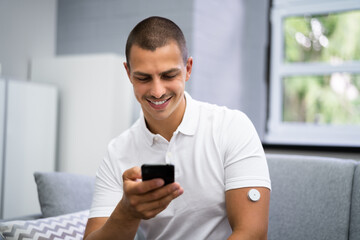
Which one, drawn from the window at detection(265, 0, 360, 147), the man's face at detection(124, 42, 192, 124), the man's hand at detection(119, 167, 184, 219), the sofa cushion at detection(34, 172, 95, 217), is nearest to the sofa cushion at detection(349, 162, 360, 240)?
the man's face at detection(124, 42, 192, 124)

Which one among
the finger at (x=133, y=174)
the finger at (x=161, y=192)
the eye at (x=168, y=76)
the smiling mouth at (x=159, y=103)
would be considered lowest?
the finger at (x=161, y=192)

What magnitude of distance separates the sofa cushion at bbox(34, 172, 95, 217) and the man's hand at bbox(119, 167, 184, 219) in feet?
2.84

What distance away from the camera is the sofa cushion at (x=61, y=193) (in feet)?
5.86

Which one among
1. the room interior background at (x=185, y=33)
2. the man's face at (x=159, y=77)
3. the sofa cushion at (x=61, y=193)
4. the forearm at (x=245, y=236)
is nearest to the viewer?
the forearm at (x=245, y=236)

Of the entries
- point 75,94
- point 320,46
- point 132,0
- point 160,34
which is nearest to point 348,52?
point 320,46

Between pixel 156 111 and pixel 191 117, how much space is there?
170 millimetres

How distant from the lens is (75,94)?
2.89 meters

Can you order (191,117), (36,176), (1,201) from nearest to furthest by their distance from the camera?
(191,117) → (36,176) → (1,201)

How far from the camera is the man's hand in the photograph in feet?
3.03

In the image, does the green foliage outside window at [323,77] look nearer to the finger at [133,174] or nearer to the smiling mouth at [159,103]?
the smiling mouth at [159,103]

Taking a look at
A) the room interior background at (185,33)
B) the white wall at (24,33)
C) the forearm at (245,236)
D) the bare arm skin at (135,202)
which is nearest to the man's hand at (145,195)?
the bare arm skin at (135,202)

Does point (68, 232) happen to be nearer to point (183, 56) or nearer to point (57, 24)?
point (183, 56)

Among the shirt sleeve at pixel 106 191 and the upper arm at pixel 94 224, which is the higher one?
the shirt sleeve at pixel 106 191

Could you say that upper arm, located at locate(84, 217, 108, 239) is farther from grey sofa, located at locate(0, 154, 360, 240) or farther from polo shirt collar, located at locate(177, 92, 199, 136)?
polo shirt collar, located at locate(177, 92, 199, 136)
